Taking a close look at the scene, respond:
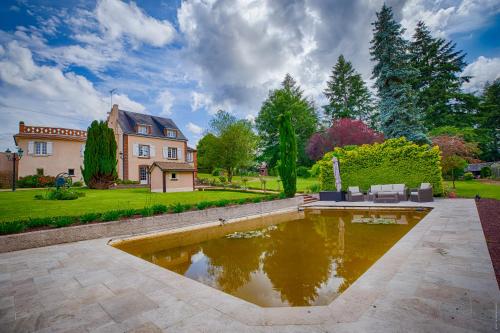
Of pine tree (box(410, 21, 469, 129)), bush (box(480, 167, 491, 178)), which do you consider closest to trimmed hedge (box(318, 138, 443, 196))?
pine tree (box(410, 21, 469, 129))

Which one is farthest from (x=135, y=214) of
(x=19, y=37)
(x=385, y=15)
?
(x=385, y=15)

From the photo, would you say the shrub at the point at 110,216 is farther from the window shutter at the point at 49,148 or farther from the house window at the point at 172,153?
the window shutter at the point at 49,148

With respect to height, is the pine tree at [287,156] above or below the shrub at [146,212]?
above

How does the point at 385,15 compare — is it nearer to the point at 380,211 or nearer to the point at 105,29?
the point at 380,211

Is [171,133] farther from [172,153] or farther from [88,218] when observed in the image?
[88,218]

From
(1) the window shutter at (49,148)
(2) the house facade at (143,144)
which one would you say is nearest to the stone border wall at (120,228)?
(2) the house facade at (143,144)

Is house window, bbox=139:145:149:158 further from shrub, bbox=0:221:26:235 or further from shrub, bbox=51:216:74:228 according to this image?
shrub, bbox=0:221:26:235

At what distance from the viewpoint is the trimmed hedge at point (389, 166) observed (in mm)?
13602

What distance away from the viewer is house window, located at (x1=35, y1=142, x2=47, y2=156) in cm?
2173

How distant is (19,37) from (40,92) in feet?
14.9

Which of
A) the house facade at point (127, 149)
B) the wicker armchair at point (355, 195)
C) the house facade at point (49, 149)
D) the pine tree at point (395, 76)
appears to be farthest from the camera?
the house facade at point (49, 149)

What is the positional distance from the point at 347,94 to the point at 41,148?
1556 inches

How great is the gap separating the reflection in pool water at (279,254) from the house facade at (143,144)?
13.9 m

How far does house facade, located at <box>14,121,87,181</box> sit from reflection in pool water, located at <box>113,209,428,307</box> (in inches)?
834
